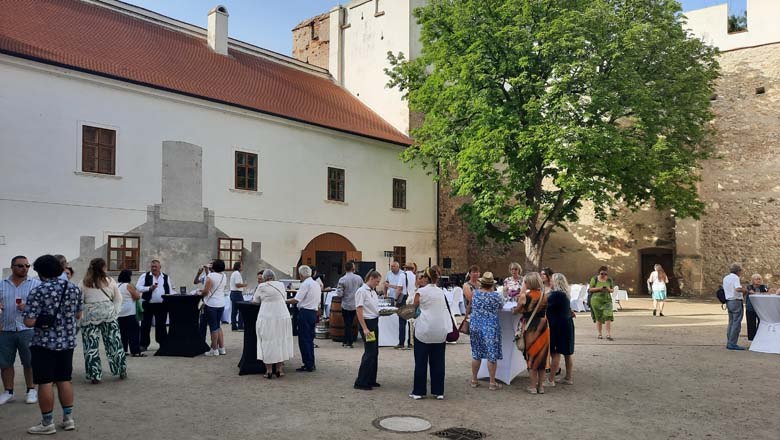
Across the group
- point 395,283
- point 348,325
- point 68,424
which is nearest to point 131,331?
point 348,325

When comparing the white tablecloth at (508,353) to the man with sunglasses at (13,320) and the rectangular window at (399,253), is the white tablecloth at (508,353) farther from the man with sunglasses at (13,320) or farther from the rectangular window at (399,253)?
the rectangular window at (399,253)

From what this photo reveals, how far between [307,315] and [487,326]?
119 inches

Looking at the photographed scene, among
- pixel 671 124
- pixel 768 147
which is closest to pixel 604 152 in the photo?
pixel 671 124

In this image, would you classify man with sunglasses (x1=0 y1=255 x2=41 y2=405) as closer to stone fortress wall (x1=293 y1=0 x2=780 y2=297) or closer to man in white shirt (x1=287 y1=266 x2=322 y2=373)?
man in white shirt (x1=287 y1=266 x2=322 y2=373)

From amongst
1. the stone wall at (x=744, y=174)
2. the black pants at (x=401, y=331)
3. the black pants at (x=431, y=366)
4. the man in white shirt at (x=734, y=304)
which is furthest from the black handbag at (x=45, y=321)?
the stone wall at (x=744, y=174)

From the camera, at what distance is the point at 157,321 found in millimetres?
10875

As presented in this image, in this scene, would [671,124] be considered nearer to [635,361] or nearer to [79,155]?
[635,361]

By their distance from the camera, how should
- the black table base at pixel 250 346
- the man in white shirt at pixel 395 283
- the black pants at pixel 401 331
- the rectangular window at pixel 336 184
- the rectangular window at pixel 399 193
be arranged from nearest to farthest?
1. the black table base at pixel 250 346
2. the black pants at pixel 401 331
3. the man in white shirt at pixel 395 283
4. the rectangular window at pixel 336 184
5. the rectangular window at pixel 399 193

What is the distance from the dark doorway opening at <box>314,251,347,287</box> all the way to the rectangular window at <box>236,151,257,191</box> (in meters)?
3.90

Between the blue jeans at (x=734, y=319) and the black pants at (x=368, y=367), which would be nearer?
the black pants at (x=368, y=367)

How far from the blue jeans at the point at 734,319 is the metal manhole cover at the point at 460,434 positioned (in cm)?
812

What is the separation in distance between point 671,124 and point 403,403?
17.2 m

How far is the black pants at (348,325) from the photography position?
1208 centimetres

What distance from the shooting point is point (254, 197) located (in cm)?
2122
